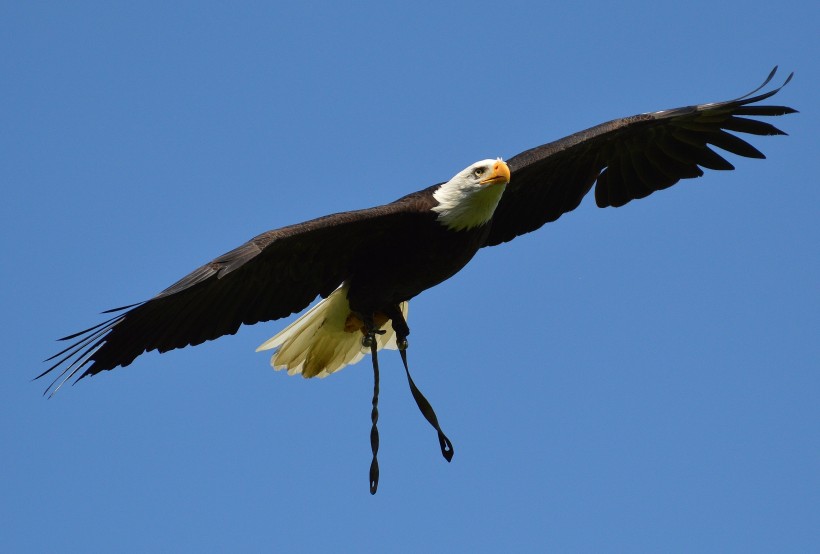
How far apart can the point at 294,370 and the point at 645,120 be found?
291 centimetres

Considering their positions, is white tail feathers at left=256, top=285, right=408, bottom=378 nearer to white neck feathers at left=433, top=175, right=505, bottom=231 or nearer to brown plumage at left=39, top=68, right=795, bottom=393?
brown plumage at left=39, top=68, right=795, bottom=393

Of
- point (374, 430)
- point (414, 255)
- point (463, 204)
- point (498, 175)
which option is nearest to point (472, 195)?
point (463, 204)

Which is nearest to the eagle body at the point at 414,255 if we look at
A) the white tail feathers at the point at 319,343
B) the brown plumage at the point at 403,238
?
the brown plumage at the point at 403,238

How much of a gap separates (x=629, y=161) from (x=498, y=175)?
63.7 inches

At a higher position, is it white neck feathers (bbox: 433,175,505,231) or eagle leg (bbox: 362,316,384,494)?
white neck feathers (bbox: 433,175,505,231)

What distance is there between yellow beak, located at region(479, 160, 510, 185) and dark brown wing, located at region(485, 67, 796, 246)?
28.3 inches

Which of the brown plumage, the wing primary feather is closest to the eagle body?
the brown plumage

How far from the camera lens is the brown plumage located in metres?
7.92

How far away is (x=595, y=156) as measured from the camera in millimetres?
9352

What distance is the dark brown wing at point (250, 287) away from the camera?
7.72m

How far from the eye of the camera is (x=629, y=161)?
31.1 feet

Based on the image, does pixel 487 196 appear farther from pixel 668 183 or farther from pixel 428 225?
pixel 668 183

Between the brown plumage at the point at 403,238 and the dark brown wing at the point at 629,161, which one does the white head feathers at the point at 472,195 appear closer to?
the brown plumage at the point at 403,238

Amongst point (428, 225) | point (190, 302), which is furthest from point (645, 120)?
point (190, 302)
